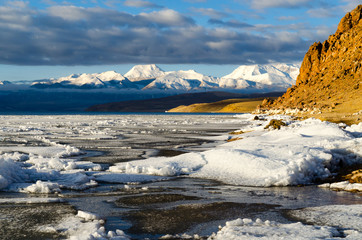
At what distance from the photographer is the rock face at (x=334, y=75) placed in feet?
257

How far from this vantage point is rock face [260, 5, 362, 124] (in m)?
78.2

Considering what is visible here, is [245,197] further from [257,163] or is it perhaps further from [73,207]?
[73,207]

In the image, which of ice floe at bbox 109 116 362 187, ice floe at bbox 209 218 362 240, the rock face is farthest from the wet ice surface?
the rock face

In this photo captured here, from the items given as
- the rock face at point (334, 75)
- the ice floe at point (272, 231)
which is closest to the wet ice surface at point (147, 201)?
the ice floe at point (272, 231)

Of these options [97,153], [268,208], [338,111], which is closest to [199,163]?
[268,208]

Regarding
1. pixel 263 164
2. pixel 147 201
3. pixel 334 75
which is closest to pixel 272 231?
pixel 147 201

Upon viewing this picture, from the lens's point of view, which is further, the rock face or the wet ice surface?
the rock face

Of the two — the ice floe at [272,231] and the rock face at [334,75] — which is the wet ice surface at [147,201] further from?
the rock face at [334,75]

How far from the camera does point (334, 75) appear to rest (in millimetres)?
95250

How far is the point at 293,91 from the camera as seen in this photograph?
393 feet

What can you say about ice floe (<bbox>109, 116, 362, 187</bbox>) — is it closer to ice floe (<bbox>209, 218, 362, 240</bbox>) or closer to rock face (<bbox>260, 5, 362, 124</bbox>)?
ice floe (<bbox>209, 218, 362, 240</bbox>)

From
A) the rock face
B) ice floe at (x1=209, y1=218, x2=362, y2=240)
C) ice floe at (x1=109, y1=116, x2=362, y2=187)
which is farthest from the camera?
the rock face

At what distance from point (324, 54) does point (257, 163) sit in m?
106

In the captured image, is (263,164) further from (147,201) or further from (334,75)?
(334,75)
